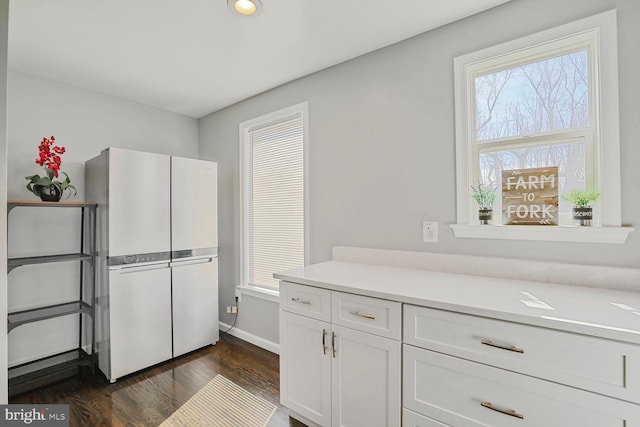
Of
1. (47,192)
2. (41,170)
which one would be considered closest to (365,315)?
(47,192)

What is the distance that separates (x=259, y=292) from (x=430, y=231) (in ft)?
5.85

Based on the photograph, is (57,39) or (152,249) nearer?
(57,39)

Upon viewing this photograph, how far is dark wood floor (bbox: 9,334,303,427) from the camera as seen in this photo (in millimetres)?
1982

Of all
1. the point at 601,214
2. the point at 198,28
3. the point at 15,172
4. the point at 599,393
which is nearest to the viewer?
the point at 599,393

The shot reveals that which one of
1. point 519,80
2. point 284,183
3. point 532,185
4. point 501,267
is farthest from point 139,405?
point 519,80

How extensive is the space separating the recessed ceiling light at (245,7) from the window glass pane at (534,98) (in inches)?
53.0

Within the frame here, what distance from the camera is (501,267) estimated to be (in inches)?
66.6

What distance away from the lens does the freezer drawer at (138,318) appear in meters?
2.41

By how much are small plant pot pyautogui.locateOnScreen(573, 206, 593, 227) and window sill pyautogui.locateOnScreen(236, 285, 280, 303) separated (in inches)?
88.3

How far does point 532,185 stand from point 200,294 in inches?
111

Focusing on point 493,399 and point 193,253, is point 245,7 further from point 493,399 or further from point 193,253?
point 493,399

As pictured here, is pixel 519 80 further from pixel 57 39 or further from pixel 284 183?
pixel 57 39

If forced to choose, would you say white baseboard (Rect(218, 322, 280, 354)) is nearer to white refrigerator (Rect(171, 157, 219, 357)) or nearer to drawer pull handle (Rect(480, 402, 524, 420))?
white refrigerator (Rect(171, 157, 219, 357))

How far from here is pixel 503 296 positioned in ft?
4.41
